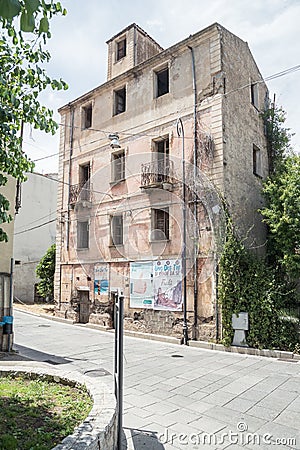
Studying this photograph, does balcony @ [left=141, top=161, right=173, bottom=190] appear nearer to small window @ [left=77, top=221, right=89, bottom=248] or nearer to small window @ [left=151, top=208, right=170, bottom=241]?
small window @ [left=151, top=208, right=170, bottom=241]

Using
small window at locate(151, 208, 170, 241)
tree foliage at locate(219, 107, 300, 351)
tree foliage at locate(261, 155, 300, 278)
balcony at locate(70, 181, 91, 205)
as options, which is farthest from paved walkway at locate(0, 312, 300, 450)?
balcony at locate(70, 181, 91, 205)

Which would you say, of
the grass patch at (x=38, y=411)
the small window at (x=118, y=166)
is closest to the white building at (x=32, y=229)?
the small window at (x=118, y=166)

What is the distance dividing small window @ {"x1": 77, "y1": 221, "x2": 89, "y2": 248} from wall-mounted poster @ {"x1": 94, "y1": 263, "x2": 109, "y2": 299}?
1.36 metres

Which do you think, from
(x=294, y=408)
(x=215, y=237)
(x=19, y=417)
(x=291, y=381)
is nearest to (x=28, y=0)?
(x=19, y=417)

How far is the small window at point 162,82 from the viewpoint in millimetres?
12992

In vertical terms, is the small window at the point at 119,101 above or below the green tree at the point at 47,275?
above

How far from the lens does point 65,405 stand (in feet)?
12.6

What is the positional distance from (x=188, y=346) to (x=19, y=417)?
743 cm

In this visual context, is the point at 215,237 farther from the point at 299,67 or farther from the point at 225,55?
the point at 225,55

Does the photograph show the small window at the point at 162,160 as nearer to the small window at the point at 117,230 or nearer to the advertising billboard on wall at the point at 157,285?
the small window at the point at 117,230

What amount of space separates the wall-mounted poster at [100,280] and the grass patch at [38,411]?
8512 millimetres

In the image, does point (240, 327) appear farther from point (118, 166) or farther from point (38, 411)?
point (118, 166)

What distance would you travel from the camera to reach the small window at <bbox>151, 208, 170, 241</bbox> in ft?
38.5

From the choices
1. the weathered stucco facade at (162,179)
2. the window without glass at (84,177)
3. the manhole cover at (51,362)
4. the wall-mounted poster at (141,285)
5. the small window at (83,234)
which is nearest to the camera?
the manhole cover at (51,362)
